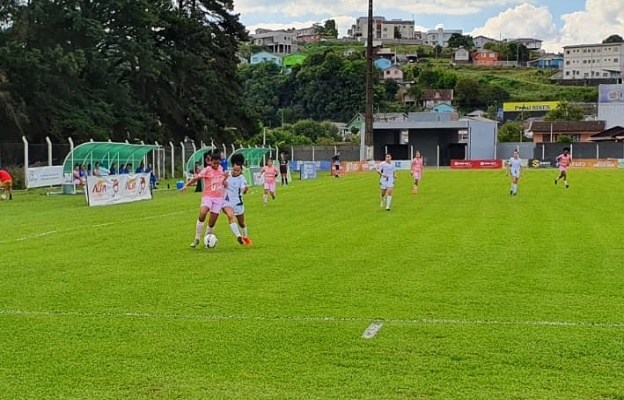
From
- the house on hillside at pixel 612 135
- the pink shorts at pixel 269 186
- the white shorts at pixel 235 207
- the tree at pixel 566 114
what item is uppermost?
the tree at pixel 566 114

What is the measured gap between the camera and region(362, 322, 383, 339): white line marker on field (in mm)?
8555

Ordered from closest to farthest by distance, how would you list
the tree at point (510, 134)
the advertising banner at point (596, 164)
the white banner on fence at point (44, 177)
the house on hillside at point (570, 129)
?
1. the white banner on fence at point (44, 177)
2. the advertising banner at point (596, 164)
3. the tree at point (510, 134)
4. the house on hillside at point (570, 129)

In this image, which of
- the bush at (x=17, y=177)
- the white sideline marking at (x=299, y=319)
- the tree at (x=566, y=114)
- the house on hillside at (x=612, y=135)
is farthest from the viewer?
the tree at (x=566, y=114)

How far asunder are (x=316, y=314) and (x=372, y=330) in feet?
3.35

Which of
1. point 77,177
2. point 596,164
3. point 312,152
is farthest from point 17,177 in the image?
point 596,164

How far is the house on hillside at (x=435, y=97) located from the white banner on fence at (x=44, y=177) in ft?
386

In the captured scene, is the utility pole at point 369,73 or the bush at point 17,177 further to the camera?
the utility pole at point 369,73

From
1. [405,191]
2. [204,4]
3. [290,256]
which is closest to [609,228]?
[290,256]

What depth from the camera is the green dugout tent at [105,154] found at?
39250 millimetres

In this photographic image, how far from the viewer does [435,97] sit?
523 ft

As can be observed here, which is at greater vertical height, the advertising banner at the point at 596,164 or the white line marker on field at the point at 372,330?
the white line marker on field at the point at 372,330

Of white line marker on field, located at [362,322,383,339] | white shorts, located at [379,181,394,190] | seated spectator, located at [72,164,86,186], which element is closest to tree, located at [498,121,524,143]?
seated spectator, located at [72,164,86,186]

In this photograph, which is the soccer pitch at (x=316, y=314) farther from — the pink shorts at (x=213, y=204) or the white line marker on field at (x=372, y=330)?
the pink shorts at (x=213, y=204)

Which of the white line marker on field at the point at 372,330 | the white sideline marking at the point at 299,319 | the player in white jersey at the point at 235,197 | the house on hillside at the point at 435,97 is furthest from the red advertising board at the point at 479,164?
the house on hillside at the point at 435,97
